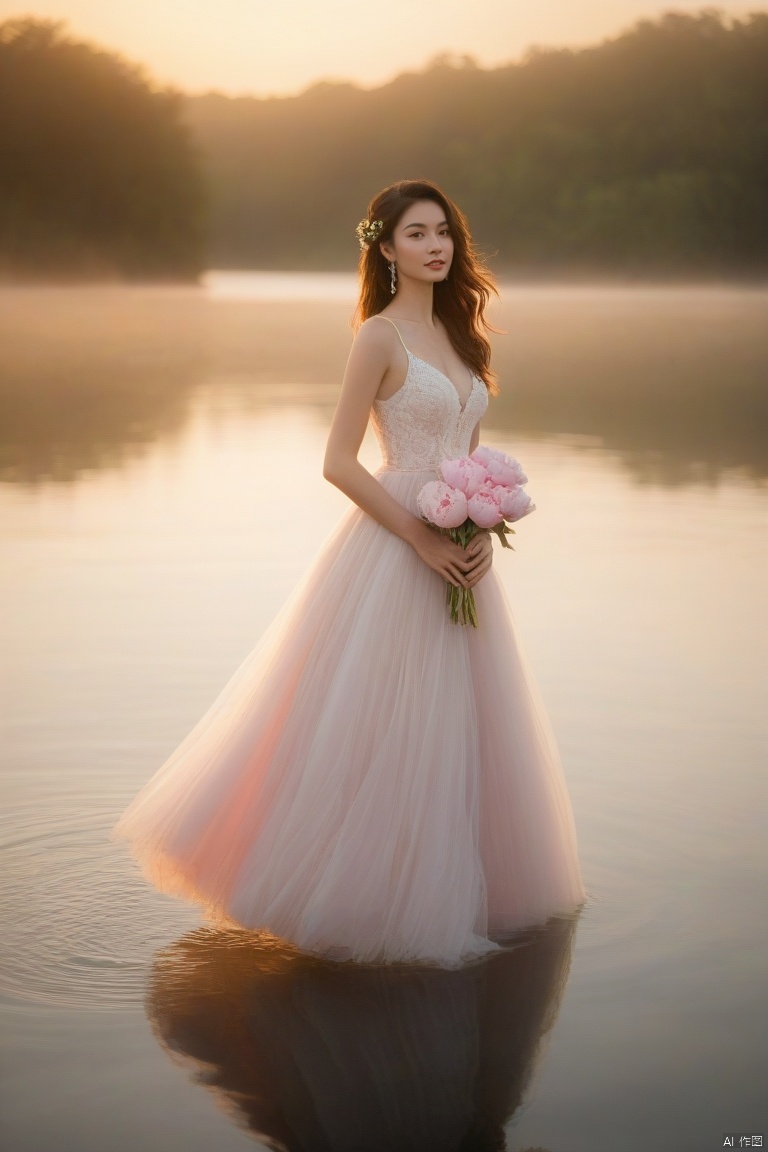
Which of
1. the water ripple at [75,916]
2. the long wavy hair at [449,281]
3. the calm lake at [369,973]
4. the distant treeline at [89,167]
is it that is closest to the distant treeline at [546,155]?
the distant treeline at [89,167]

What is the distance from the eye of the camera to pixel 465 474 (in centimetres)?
374

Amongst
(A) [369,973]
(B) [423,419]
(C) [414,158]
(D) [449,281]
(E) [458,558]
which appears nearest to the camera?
(A) [369,973]

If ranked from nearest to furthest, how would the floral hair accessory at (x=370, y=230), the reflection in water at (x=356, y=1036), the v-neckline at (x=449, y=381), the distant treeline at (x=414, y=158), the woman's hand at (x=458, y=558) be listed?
the reflection in water at (x=356, y=1036) < the woman's hand at (x=458, y=558) < the v-neckline at (x=449, y=381) < the floral hair accessory at (x=370, y=230) < the distant treeline at (x=414, y=158)

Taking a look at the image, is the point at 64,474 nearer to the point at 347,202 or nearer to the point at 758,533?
the point at 758,533

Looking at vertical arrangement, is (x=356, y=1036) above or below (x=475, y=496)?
below

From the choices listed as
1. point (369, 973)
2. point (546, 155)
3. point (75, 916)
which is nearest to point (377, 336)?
point (369, 973)

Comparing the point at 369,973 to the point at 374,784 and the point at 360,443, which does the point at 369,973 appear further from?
the point at 360,443

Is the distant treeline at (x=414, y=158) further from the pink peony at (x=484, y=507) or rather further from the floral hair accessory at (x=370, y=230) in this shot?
the pink peony at (x=484, y=507)

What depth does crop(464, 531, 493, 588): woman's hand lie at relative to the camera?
3.81 metres

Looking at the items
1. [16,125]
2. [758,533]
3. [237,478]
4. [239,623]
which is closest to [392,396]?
[239,623]

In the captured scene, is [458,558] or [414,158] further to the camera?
[414,158]

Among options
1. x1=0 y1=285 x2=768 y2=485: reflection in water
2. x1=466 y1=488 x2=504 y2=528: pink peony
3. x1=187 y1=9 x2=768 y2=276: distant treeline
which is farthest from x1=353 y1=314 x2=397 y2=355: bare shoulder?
x1=187 y1=9 x2=768 y2=276: distant treeline

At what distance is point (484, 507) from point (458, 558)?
174 millimetres

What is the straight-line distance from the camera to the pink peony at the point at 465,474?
3.73 meters
